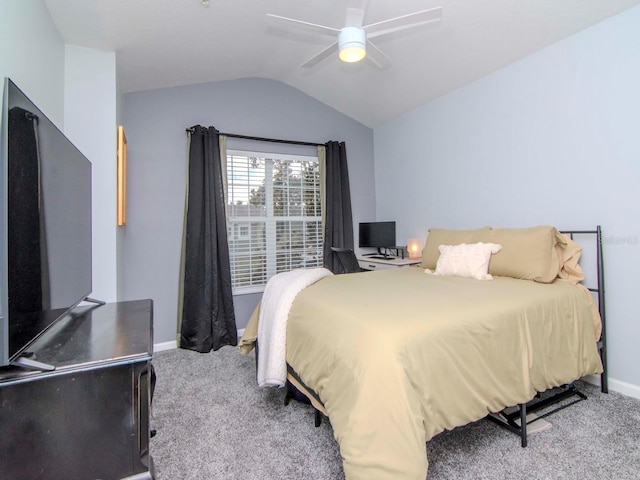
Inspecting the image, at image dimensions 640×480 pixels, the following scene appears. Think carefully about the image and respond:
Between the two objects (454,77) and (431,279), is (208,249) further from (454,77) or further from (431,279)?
(454,77)

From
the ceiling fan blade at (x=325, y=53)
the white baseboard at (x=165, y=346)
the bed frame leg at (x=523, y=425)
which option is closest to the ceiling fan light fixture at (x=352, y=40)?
the ceiling fan blade at (x=325, y=53)

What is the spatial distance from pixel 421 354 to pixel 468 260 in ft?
4.62

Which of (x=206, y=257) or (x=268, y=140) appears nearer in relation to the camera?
(x=206, y=257)

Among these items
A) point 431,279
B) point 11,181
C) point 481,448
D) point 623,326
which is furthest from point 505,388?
point 11,181

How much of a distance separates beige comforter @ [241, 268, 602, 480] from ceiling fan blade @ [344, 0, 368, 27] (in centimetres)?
159

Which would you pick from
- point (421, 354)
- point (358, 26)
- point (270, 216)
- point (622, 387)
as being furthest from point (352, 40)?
point (622, 387)

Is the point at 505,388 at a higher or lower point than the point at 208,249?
lower

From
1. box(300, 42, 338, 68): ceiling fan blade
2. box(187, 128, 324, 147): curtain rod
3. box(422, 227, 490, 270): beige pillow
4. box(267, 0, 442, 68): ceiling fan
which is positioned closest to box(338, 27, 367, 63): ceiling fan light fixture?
box(267, 0, 442, 68): ceiling fan

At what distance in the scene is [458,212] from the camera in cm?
328

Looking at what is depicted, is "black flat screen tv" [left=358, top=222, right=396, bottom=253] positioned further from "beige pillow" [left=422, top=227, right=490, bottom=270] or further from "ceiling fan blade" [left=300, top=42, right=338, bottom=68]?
"ceiling fan blade" [left=300, top=42, right=338, bottom=68]

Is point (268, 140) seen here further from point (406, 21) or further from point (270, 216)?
point (406, 21)

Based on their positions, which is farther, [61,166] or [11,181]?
[61,166]

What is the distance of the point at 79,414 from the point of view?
0.91 meters

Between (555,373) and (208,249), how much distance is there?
113 inches
